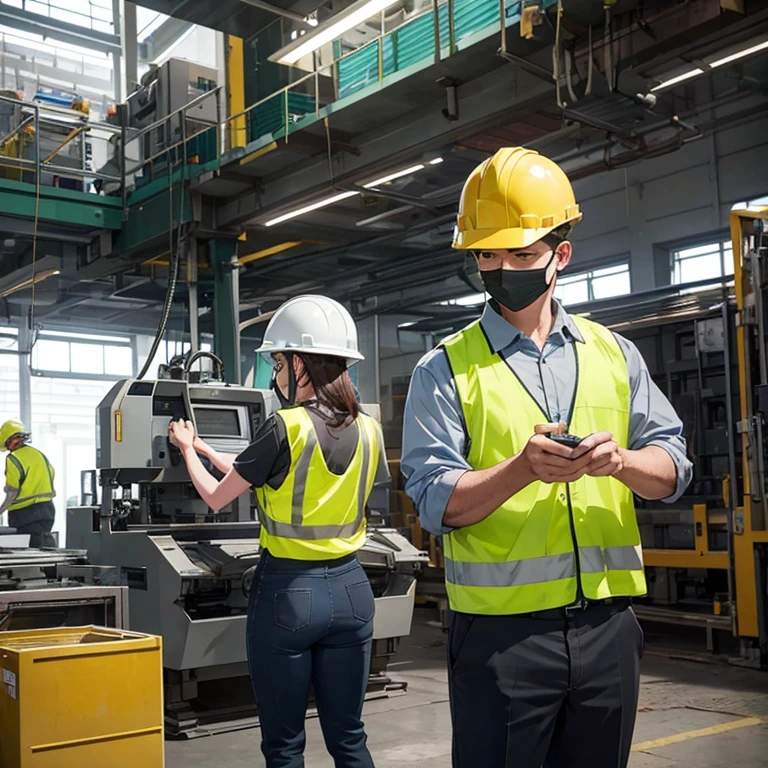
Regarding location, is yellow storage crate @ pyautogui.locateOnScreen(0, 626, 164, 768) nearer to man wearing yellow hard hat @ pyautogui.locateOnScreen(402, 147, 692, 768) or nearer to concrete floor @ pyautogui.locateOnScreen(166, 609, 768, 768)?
concrete floor @ pyautogui.locateOnScreen(166, 609, 768, 768)

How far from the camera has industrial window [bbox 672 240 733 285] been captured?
1182 centimetres

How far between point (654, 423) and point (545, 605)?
419 millimetres

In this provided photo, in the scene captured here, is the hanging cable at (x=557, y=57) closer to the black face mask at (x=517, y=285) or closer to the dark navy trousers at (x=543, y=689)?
the black face mask at (x=517, y=285)

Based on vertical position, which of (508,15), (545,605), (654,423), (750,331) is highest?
(508,15)

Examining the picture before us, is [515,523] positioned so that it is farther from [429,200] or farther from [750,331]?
[429,200]

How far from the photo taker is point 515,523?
66.1 inches

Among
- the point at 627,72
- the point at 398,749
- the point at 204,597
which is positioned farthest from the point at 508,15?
the point at 398,749

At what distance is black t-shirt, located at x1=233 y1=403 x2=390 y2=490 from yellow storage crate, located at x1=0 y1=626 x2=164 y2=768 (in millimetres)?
715

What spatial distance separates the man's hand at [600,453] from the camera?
4.84 ft

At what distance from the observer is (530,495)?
1.68 meters

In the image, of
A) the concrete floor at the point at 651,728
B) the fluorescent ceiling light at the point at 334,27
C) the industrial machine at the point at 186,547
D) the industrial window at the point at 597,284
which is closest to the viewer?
the concrete floor at the point at 651,728

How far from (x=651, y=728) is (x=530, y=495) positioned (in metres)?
3.79

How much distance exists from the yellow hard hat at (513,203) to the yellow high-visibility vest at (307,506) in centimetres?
139

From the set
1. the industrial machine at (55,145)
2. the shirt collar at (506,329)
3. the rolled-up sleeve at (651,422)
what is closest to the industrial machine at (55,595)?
the shirt collar at (506,329)
